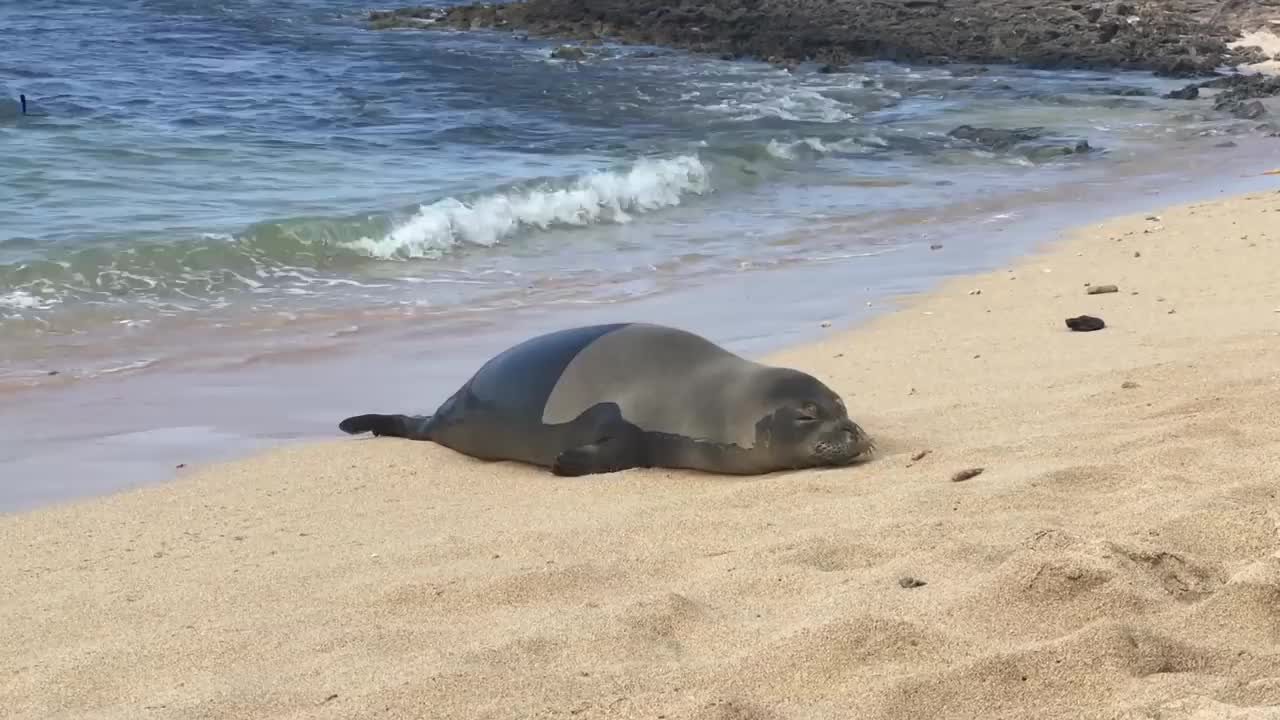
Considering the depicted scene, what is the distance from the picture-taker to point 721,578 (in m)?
3.49

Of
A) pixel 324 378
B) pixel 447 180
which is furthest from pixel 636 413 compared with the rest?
pixel 447 180

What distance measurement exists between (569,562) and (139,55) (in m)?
23.5

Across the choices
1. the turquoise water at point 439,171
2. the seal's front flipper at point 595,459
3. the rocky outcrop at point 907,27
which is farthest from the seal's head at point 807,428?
the rocky outcrop at point 907,27

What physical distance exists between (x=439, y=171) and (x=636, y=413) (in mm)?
9643

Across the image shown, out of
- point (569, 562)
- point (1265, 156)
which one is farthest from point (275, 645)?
point (1265, 156)

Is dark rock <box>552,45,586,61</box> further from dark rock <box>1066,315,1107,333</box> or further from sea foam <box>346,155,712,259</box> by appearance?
dark rock <box>1066,315,1107,333</box>

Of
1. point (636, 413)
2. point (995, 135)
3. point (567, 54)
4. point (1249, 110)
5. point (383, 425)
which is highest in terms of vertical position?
point (636, 413)

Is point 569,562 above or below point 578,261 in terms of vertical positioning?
above

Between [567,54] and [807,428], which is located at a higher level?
[807,428]

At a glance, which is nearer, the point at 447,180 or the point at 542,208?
the point at 542,208

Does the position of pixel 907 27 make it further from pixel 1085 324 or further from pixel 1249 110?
pixel 1085 324

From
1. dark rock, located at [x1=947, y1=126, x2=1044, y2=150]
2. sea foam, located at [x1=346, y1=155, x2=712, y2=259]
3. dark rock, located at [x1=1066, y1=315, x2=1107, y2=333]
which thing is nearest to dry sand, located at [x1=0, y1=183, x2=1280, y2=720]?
dark rock, located at [x1=1066, y1=315, x2=1107, y2=333]

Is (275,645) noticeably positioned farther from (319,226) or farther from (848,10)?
(848,10)

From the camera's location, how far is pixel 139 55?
82.0 feet
